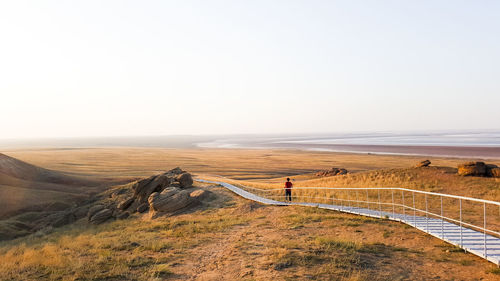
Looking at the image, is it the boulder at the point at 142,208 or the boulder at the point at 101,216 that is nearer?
the boulder at the point at 101,216

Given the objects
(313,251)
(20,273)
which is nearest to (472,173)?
(313,251)

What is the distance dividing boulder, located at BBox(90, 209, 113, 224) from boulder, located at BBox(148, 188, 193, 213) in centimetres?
402

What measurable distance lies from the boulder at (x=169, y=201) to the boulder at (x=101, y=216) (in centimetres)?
402

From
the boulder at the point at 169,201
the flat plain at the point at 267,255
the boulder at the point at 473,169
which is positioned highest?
the boulder at the point at 473,169

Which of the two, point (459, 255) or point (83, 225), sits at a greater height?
point (459, 255)

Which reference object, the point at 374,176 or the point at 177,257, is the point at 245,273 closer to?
the point at 177,257

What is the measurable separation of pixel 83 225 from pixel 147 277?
1873 cm

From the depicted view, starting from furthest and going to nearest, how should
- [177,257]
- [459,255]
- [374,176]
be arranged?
[374,176] < [177,257] < [459,255]

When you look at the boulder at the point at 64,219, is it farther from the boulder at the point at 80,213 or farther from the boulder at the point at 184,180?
the boulder at the point at 184,180

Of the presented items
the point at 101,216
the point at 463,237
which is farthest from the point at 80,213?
the point at 463,237

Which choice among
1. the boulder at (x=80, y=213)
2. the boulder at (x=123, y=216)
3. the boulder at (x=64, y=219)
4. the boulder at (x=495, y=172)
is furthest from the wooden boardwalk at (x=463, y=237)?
the boulder at (x=80, y=213)

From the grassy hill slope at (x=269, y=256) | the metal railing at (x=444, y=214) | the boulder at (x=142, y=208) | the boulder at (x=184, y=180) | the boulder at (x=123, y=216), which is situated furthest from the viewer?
the boulder at (x=184, y=180)

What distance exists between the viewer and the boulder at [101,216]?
26.1 meters

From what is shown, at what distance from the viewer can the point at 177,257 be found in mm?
12148
